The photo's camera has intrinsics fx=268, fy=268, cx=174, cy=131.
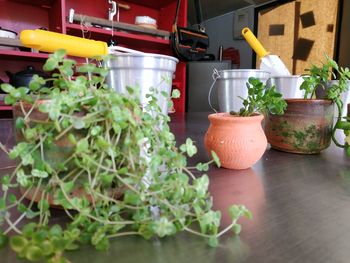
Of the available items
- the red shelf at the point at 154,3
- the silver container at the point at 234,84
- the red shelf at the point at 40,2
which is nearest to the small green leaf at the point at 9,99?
the silver container at the point at 234,84

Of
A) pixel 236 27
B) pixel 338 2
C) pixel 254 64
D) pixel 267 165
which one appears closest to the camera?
pixel 267 165

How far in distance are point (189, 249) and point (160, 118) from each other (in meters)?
0.13

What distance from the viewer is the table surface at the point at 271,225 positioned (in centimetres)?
21

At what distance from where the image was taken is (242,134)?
405 millimetres

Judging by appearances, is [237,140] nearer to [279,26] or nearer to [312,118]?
[312,118]

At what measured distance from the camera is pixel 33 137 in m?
0.23

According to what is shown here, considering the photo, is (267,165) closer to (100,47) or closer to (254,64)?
(100,47)

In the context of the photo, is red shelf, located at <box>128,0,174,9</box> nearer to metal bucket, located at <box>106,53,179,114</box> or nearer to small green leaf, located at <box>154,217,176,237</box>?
metal bucket, located at <box>106,53,179,114</box>

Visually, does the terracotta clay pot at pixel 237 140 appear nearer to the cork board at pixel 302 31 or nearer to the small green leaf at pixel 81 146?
the small green leaf at pixel 81 146

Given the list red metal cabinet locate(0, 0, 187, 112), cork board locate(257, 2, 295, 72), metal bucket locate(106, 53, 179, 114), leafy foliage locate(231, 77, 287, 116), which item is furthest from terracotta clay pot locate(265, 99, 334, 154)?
cork board locate(257, 2, 295, 72)

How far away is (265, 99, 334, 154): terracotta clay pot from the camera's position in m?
0.52

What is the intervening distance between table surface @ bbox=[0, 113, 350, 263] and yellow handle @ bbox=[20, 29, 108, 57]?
0.20m

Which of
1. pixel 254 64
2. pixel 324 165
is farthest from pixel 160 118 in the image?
pixel 254 64

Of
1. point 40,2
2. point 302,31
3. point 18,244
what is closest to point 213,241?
point 18,244
